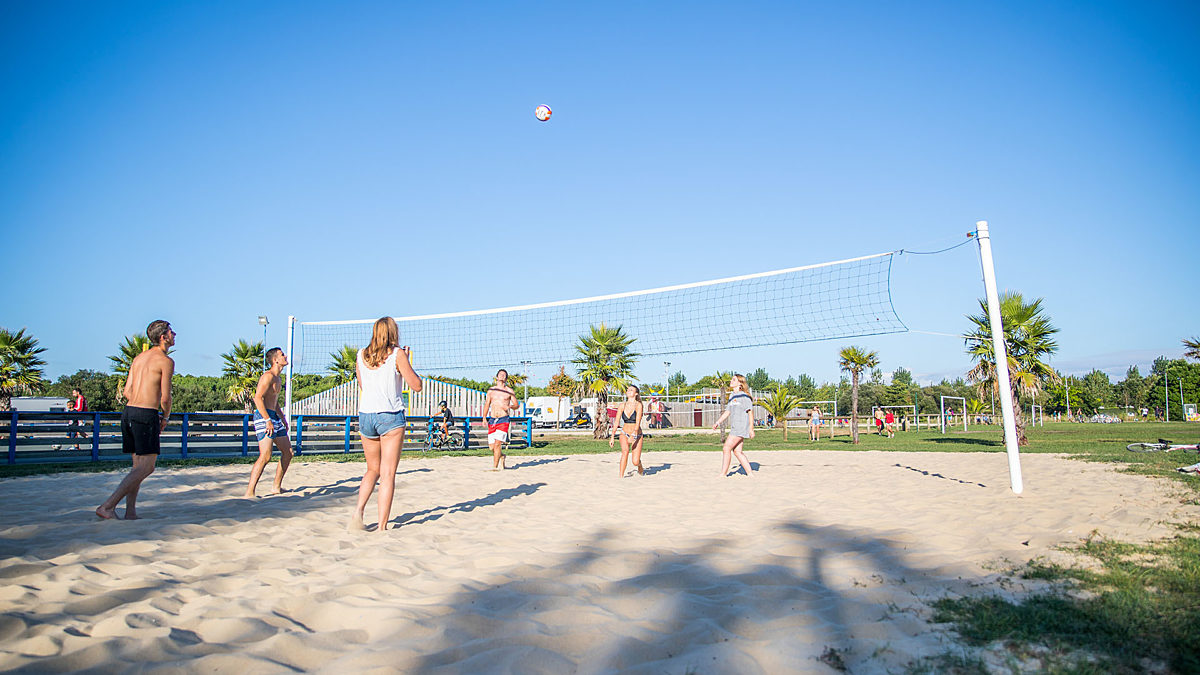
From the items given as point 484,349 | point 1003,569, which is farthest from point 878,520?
point 484,349

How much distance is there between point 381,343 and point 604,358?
20.6m

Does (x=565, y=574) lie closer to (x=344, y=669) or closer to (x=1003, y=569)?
(x=344, y=669)

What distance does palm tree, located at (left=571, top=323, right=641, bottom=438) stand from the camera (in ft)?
81.5

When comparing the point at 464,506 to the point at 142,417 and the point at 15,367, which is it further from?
the point at 15,367

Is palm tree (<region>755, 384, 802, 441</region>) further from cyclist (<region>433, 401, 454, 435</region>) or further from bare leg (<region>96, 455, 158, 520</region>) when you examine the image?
bare leg (<region>96, 455, 158, 520</region>)

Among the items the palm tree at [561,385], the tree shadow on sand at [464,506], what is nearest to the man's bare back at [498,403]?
the tree shadow on sand at [464,506]

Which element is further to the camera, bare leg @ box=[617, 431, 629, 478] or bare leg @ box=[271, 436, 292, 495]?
bare leg @ box=[617, 431, 629, 478]

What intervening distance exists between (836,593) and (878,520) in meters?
2.22

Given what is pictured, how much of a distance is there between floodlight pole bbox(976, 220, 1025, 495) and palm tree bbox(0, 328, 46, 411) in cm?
2833

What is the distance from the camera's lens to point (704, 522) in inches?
201

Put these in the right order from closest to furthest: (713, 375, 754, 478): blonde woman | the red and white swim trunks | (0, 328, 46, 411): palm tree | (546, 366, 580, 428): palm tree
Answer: (713, 375, 754, 478): blonde woman
the red and white swim trunks
(0, 328, 46, 411): palm tree
(546, 366, 580, 428): palm tree

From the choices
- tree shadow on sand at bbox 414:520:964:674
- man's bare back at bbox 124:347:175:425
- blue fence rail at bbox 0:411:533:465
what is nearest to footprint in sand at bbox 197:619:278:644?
tree shadow on sand at bbox 414:520:964:674

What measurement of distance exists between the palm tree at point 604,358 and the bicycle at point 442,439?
8.98 metres

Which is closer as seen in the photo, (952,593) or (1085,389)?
(952,593)
